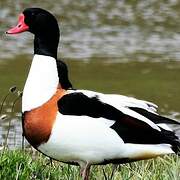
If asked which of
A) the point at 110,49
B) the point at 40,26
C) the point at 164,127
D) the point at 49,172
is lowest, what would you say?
the point at 110,49

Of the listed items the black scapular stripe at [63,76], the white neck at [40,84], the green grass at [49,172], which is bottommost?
the green grass at [49,172]

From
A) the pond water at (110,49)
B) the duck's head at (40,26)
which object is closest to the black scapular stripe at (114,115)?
the duck's head at (40,26)

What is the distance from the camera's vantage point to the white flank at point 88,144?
460cm

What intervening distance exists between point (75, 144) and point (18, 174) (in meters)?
0.41

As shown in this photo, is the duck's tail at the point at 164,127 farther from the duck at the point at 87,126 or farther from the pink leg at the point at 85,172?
the pink leg at the point at 85,172

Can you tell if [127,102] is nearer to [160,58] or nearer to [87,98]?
[87,98]

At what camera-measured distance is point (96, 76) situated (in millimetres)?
13336

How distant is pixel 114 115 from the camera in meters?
4.70

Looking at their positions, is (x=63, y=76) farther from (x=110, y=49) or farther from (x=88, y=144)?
(x=110, y=49)

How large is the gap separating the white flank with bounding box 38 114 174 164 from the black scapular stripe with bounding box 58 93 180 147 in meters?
0.03

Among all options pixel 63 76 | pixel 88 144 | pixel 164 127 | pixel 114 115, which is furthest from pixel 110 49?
pixel 88 144

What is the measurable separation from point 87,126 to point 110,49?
1180 cm

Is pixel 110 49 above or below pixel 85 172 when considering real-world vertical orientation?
below

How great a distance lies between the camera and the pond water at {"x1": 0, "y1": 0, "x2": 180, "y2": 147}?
1206 cm
